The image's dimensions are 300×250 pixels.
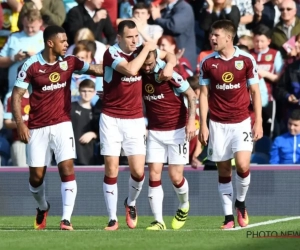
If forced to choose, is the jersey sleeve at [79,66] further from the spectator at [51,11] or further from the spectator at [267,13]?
the spectator at [267,13]

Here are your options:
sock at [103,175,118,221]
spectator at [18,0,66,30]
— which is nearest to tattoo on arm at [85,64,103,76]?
sock at [103,175,118,221]

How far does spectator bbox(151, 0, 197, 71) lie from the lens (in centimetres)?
1795

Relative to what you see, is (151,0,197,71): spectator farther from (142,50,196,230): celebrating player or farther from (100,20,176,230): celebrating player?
(100,20,176,230): celebrating player

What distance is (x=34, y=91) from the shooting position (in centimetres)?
1257

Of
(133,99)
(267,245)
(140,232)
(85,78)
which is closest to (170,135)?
(133,99)

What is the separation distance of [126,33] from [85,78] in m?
4.74

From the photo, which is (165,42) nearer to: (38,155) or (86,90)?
(86,90)

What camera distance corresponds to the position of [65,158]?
491 inches

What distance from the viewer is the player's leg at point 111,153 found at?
12500 mm

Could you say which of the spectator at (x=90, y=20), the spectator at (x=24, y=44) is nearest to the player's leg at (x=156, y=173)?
the spectator at (x=24, y=44)

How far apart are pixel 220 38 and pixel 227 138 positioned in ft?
3.89

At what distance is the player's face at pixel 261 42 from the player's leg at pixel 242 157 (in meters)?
4.74

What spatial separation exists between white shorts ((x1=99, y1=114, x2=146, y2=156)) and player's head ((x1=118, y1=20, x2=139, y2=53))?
33.6 inches

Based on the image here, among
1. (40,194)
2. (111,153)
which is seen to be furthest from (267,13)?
(40,194)
